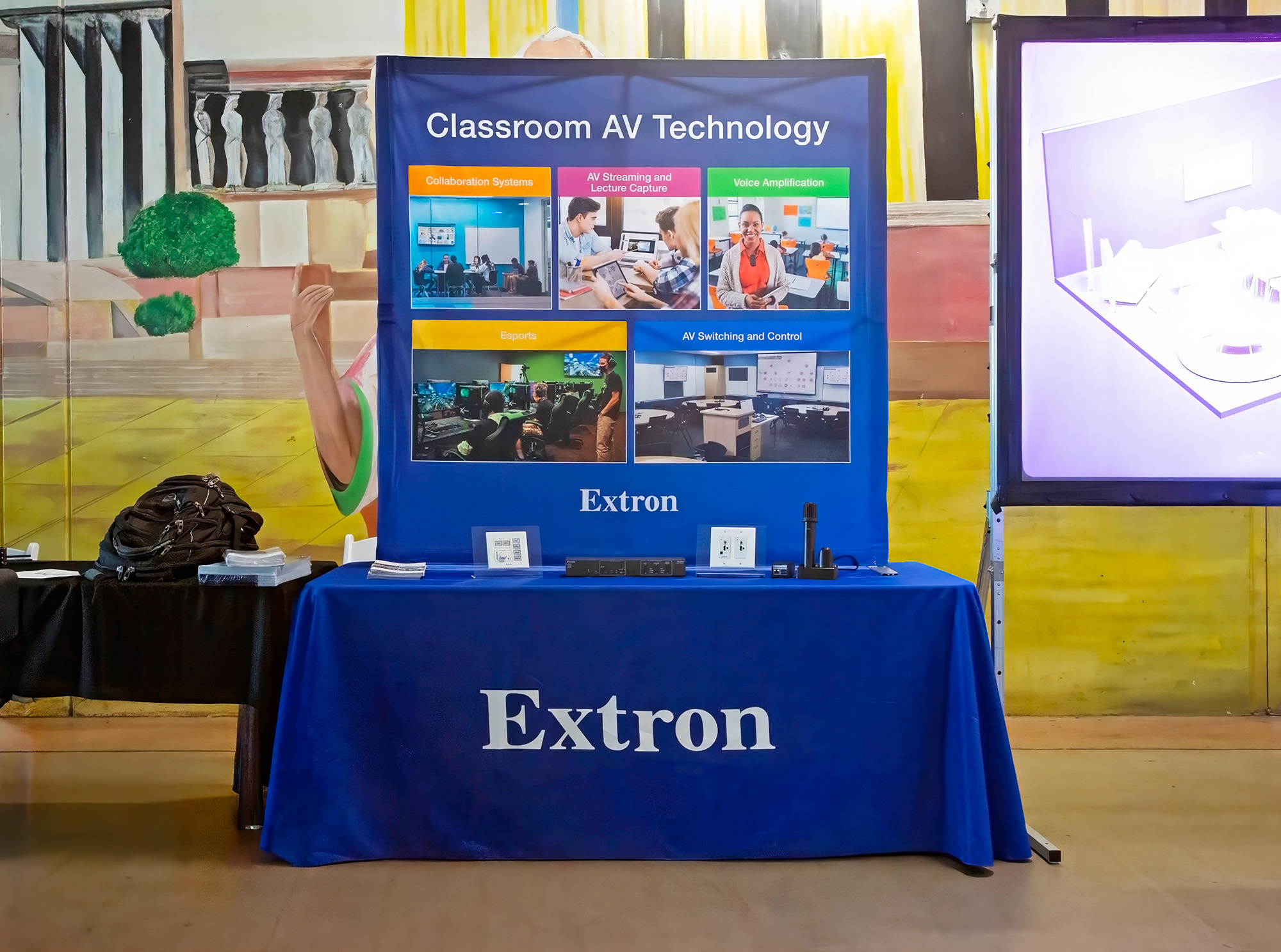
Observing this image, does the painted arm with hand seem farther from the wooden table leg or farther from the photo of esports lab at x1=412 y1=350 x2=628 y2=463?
the wooden table leg

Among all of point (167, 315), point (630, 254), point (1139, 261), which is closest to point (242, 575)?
point (630, 254)

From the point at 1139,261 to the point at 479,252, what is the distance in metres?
2.04

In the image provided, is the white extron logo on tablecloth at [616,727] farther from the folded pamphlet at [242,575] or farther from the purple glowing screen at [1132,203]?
the purple glowing screen at [1132,203]

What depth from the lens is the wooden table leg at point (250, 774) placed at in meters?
2.88

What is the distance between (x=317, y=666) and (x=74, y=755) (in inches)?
75.2

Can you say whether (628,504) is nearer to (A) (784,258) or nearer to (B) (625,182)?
(A) (784,258)

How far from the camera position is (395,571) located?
279 centimetres

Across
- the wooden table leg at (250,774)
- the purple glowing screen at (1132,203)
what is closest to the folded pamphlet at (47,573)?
the wooden table leg at (250,774)

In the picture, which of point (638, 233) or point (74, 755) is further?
point (74, 755)

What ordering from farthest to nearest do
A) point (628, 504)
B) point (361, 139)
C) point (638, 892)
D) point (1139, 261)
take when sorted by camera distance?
1. point (361, 139)
2. point (628, 504)
3. point (1139, 261)
4. point (638, 892)

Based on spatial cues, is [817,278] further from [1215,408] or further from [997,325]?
[1215,408]

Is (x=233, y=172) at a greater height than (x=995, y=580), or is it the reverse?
(x=233, y=172)

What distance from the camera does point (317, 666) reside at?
102 inches

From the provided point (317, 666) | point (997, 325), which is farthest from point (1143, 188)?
point (317, 666)
